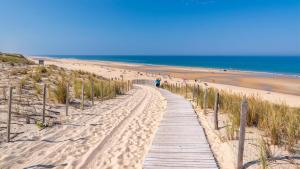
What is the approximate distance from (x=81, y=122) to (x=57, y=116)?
103cm

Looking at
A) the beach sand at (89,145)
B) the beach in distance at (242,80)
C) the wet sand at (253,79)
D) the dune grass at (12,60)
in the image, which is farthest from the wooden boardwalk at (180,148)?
the wet sand at (253,79)

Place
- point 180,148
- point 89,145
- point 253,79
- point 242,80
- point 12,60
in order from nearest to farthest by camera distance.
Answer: point 180,148 < point 89,145 < point 12,60 < point 242,80 < point 253,79

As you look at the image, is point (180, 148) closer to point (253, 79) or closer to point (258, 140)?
point (258, 140)

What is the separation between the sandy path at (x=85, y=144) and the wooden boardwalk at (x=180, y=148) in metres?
0.30

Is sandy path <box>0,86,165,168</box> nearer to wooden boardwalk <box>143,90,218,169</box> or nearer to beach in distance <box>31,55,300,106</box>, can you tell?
wooden boardwalk <box>143,90,218,169</box>

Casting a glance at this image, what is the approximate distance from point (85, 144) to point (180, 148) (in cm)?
217

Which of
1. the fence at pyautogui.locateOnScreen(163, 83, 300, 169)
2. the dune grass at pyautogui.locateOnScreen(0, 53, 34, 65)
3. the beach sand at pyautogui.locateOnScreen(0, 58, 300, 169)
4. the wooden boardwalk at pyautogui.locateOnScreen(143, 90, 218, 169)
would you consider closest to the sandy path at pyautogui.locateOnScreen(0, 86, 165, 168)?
the beach sand at pyautogui.locateOnScreen(0, 58, 300, 169)

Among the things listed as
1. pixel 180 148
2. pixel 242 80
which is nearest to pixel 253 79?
pixel 242 80

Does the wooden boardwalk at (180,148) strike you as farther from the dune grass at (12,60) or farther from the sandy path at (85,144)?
the dune grass at (12,60)

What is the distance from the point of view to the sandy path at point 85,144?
5.55 meters

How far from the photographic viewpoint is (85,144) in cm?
676

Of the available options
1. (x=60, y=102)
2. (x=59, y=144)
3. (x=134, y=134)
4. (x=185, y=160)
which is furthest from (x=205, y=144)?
(x=60, y=102)

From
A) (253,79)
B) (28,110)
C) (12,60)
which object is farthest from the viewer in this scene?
(253,79)

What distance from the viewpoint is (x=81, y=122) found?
9.10 metres
